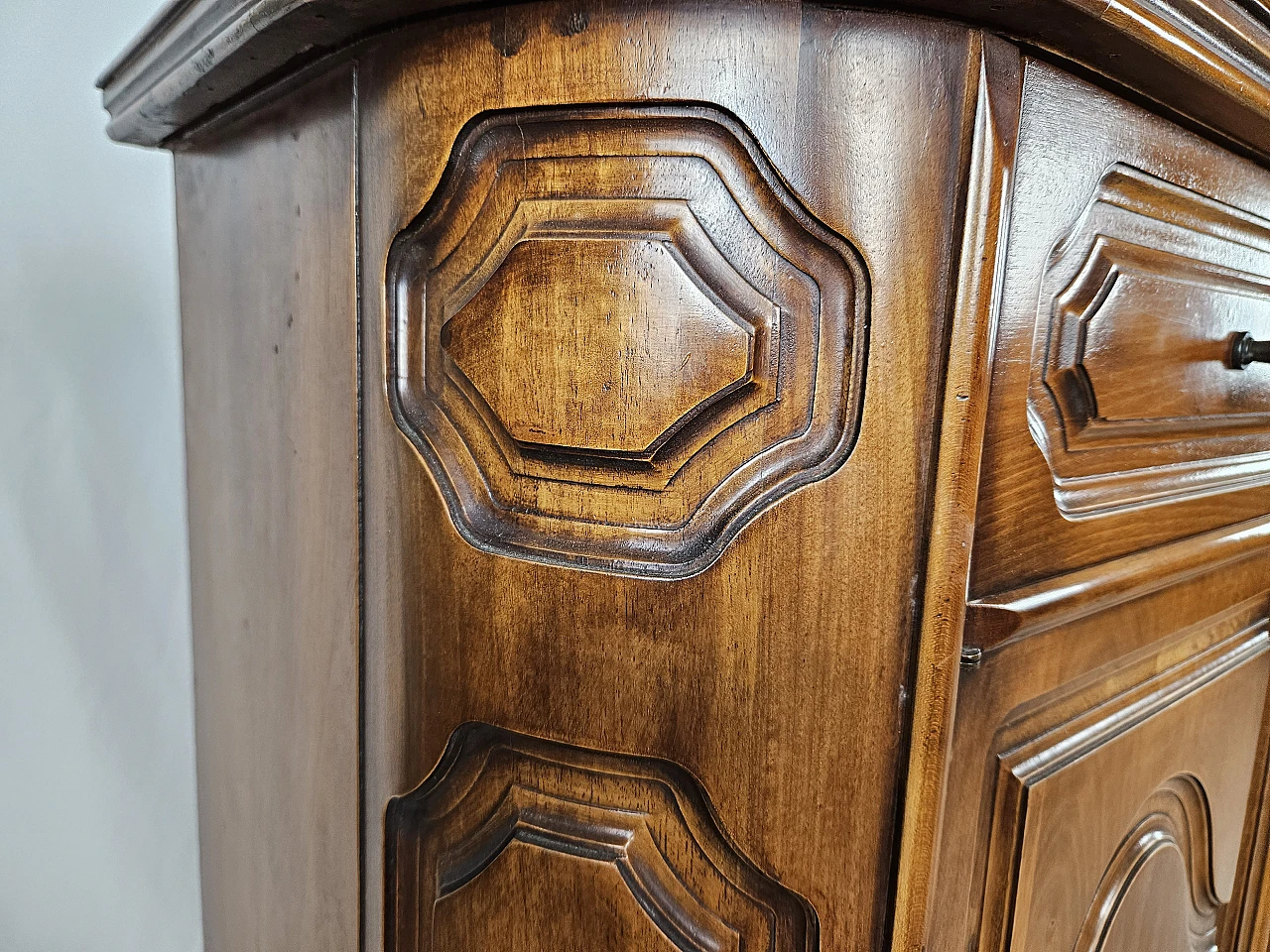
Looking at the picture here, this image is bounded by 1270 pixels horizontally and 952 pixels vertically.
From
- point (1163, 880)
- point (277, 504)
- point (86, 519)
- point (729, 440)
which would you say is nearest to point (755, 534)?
point (729, 440)

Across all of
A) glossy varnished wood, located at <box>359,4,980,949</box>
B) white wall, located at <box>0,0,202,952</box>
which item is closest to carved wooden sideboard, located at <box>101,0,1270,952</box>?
glossy varnished wood, located at <box>359,4,980,949</box>

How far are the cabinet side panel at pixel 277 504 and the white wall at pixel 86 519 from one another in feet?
0.55

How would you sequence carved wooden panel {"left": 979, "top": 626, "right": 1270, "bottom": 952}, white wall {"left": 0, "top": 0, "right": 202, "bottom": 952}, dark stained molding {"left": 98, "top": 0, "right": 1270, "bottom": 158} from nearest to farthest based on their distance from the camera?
1. dark stained molding {"left": 98, "top": 0, "right": 1270, "bottom": 158}
2. carved wooden panel {"left": 979, "top": 626, "right": 1270, "bottom": 952}
3. white wall {"left": 0, "top": 0, "right": 202, "bottom": 952}

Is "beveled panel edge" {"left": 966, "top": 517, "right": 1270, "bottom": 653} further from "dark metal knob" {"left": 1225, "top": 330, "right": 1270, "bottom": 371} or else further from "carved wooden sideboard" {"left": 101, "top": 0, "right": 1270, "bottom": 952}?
"dark metal knob" {"left": 1225, "top": 330, "right": 1270, "bottom": 371}

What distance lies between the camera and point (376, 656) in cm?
44

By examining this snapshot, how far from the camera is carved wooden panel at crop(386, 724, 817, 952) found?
1.28ft

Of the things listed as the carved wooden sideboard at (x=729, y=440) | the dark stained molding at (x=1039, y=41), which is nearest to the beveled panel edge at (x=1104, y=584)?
the carved wooden sideboard at (x=729, y=440)

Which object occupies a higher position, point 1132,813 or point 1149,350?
point 1149,350

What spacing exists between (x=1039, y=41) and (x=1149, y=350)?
7.9 inches

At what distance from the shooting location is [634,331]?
0.36 meters

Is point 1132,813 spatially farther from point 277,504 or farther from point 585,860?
point 277,504

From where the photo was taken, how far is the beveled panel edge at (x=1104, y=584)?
37cm

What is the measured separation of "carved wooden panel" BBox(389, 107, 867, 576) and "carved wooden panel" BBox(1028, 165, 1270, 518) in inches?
4.9

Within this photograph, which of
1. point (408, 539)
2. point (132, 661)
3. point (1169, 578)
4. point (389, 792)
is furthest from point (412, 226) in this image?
point (132, 661)
